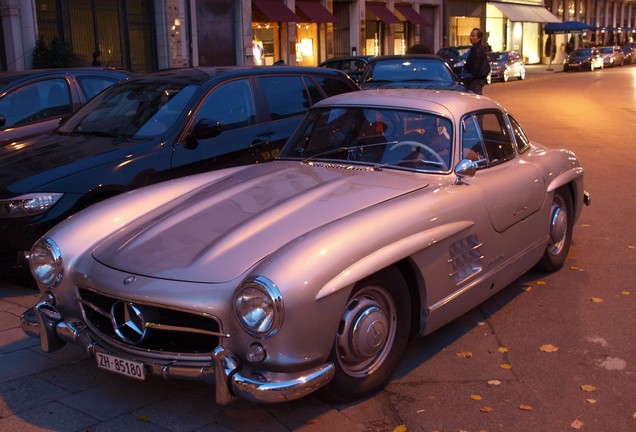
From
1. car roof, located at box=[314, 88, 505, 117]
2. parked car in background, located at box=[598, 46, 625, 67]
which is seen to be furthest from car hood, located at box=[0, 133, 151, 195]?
parked car in background, located at box=[598, 46, 625, 67]

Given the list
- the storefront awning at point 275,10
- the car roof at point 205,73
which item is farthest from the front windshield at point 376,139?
the storefront awning at point 275,10

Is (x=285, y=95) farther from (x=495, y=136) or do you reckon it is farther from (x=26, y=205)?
(x=26, y=205)

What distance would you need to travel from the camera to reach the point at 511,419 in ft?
Answer: 13.1

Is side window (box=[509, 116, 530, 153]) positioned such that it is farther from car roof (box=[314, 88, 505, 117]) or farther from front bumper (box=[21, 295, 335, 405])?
front bumper (box=[21, 295, 335, 405])

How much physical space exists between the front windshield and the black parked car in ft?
4.13

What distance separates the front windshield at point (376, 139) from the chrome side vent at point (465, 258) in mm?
534

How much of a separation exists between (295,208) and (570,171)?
2989 millimetres

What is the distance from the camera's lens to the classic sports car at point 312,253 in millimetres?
3654

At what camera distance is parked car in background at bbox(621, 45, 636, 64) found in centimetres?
5617

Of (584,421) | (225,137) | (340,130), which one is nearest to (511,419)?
(584,421)

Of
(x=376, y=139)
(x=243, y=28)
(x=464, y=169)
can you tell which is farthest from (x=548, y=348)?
(x=243, y=28)

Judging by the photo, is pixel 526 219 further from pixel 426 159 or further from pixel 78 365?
pixel 78 365

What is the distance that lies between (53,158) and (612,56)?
52162 millimetres

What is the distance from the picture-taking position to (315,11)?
3459 cm
